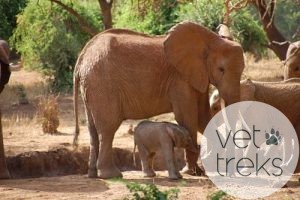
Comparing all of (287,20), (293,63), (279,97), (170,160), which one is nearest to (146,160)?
(170,160)

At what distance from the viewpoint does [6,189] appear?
370 inches

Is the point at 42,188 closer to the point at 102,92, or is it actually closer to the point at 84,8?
the point at 102,92

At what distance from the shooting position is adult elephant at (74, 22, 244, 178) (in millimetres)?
10086

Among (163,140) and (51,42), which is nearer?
(163,140)

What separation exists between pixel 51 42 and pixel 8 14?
6.02 m

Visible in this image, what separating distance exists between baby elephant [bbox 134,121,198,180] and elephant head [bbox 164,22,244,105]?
0.67 m

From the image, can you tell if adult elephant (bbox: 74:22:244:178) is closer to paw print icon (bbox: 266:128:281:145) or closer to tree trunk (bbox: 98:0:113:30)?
paw print icon (bbox: 266:128:281:145)

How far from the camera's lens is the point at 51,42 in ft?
68.1

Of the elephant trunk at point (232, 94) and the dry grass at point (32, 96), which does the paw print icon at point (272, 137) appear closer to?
the elephant trunk at point (232, 94)

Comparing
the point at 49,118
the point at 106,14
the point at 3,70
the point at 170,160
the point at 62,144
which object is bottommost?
the point at 62,144

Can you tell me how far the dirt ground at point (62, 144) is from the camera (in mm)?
8938

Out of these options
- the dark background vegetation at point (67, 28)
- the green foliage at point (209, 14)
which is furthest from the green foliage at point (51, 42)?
the green foliage at point (209, 14)

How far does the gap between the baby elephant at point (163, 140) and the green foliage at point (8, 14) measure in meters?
16.0

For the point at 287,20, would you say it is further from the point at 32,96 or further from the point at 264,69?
the point at 32,96
